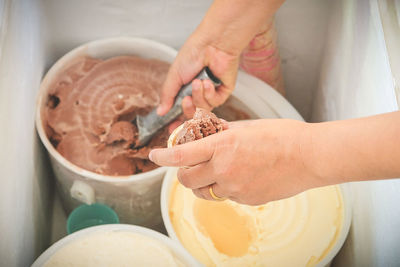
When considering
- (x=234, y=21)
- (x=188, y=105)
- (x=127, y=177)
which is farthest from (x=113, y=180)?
(x=234, y=21)

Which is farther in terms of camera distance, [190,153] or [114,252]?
[114,252]

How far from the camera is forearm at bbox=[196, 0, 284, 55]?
0.99 meters

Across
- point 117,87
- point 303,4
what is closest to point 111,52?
point 117,87

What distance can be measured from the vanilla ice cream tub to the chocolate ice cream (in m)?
0.31

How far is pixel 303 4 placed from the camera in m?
1.24

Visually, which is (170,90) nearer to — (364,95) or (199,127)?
(199,127)

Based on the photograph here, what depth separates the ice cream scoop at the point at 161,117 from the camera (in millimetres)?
1103

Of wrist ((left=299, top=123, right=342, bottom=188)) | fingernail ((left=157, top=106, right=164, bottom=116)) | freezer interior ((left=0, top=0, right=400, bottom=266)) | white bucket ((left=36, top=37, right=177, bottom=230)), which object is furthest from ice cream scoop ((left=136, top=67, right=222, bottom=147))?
wrist ((left=299, top=123, right=342, bottom=188))

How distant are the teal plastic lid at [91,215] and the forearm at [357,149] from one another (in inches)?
25.5

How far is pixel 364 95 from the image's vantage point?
1.01 meters

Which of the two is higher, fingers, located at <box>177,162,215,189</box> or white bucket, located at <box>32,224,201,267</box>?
fingers, located at <box>177,162,215,189</box>

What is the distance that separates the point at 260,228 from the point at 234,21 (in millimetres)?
525

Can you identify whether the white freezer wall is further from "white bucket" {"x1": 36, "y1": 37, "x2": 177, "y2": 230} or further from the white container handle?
the white container handle

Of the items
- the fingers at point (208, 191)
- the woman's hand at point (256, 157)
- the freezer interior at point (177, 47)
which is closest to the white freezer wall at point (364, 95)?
the freezer interior at point (177, 47)
